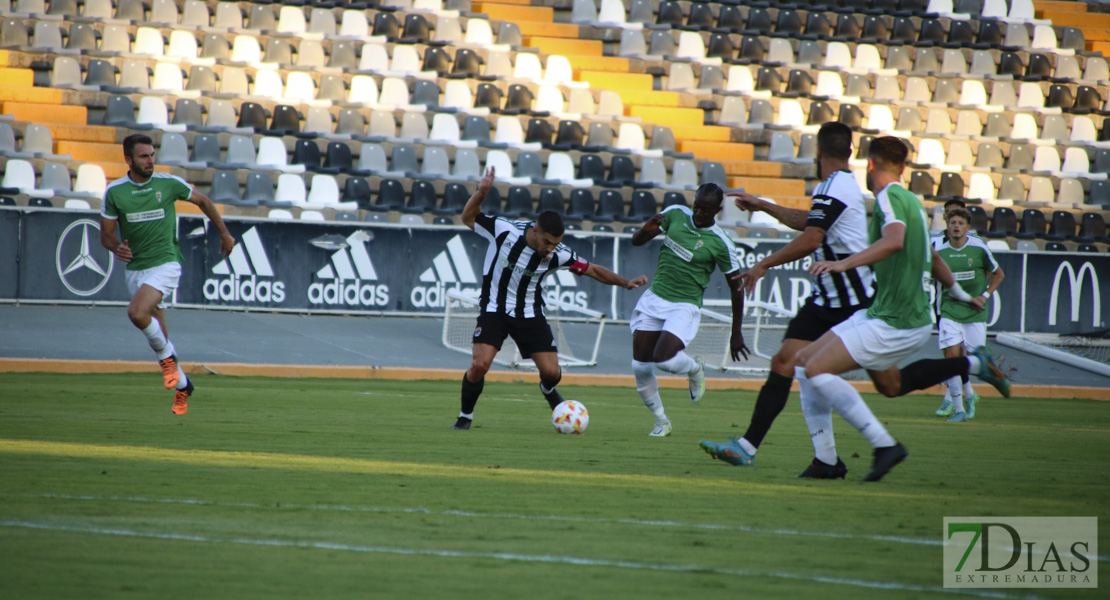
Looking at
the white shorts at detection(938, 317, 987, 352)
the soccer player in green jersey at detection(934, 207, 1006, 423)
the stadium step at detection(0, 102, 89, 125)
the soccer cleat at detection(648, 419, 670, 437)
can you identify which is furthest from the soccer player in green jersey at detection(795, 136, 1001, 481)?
the stadium step at detection(0, 102, 89, 125)

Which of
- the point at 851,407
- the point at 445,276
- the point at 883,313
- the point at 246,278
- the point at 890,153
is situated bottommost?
the point at 246,278

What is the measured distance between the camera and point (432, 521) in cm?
509

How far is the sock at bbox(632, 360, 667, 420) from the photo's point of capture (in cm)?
967

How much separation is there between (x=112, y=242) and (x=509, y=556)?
6920 mm

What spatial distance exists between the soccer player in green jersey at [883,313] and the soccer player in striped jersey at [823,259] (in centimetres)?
35

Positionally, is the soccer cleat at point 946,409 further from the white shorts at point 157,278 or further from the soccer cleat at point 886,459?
the white shorts at point 157,278

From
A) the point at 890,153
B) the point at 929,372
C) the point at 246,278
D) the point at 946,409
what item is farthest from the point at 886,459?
the point at 246,278

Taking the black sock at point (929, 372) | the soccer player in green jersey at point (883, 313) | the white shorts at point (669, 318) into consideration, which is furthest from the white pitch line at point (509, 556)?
the white shorts at point (669, 318)

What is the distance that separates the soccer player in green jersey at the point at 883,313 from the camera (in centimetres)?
639

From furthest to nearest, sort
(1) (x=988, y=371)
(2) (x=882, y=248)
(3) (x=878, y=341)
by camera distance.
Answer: (1) (x=988, y=371) → (3) (x=878, y=341) → (2) (x=882, y=248)

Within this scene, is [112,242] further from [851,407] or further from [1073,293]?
[1073,293]

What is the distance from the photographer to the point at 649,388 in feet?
31.9

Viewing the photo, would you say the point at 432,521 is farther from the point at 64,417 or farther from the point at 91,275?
the point at 91,275

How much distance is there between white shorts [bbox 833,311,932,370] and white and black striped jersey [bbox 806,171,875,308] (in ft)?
1.95
